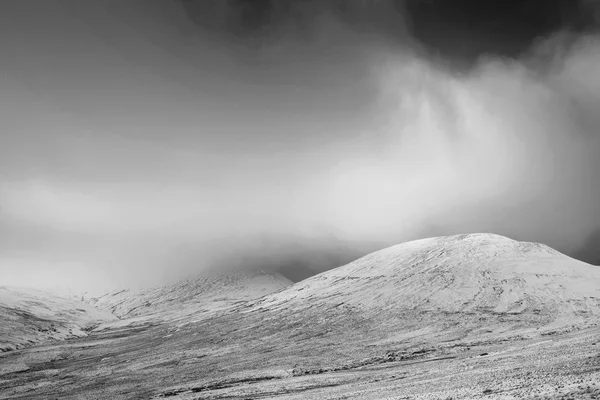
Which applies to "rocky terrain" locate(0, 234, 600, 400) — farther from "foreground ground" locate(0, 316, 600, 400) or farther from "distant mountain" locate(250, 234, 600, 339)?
"distant mountain" locate(250, 234, 600, 339)

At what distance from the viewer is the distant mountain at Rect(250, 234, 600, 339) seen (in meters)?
131

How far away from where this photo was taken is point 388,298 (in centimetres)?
16850

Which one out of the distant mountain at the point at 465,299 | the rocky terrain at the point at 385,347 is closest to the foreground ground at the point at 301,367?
the rocky terrain at the point at 385,347

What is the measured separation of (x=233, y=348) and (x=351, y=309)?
53369mm

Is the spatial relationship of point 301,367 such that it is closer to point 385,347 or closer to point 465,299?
point 385,347

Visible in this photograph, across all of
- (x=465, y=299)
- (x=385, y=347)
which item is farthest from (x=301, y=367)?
(x=465, y=299)

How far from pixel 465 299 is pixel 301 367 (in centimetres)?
8491

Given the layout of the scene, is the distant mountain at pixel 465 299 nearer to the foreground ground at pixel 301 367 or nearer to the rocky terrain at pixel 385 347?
the rocky terrain at pixel 385 347

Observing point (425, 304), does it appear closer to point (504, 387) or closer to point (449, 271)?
point (449, 271)

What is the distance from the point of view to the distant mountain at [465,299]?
429 feet

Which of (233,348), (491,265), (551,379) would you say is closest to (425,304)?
(491,265)

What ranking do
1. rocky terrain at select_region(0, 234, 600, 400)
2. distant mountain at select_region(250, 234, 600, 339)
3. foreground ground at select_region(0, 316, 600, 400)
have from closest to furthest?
foreground ground at select_region(0, 316, 600, 400) → rocky terrain at select_region(0, 234, 600, 400) → distant mountain at select_region(250, 234, 600, 339)

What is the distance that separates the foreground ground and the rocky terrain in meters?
0.33

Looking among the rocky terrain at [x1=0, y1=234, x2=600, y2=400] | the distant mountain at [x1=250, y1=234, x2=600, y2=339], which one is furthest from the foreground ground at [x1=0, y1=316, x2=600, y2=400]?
the distant mountain at [x1=250, y1=234, x2=600, y2=339]
